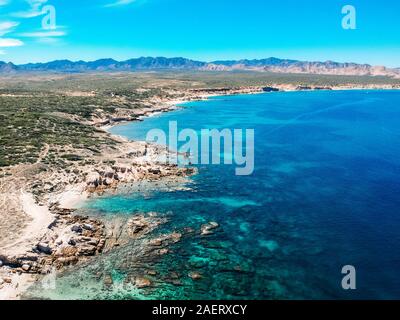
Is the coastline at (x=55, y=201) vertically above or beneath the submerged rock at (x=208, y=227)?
above

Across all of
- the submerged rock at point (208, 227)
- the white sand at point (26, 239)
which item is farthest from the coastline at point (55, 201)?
the submerged rock at point (208, 227)

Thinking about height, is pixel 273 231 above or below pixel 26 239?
below

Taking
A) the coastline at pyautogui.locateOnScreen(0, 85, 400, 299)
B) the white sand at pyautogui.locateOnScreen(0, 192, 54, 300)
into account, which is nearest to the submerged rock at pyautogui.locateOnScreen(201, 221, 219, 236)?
the coastline at pyautogui.locateOnScreen(0, 85, 400, 299)

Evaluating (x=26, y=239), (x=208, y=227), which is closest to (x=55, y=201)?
(x=26, y=239)

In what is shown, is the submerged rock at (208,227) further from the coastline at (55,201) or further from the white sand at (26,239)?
the white sand at (26,239)

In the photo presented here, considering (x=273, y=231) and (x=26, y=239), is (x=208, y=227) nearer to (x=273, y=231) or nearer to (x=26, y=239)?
(x=273, y=231)

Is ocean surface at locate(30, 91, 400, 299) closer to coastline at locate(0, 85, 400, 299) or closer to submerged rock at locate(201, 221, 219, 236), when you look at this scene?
submerged rock at locate(201, 221, 219, 236)

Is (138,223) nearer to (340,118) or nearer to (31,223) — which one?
(31,223)

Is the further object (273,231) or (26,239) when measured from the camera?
(273,231)

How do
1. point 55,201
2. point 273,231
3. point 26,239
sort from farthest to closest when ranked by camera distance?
point 55,201 < point 273,231 < point 26,239
